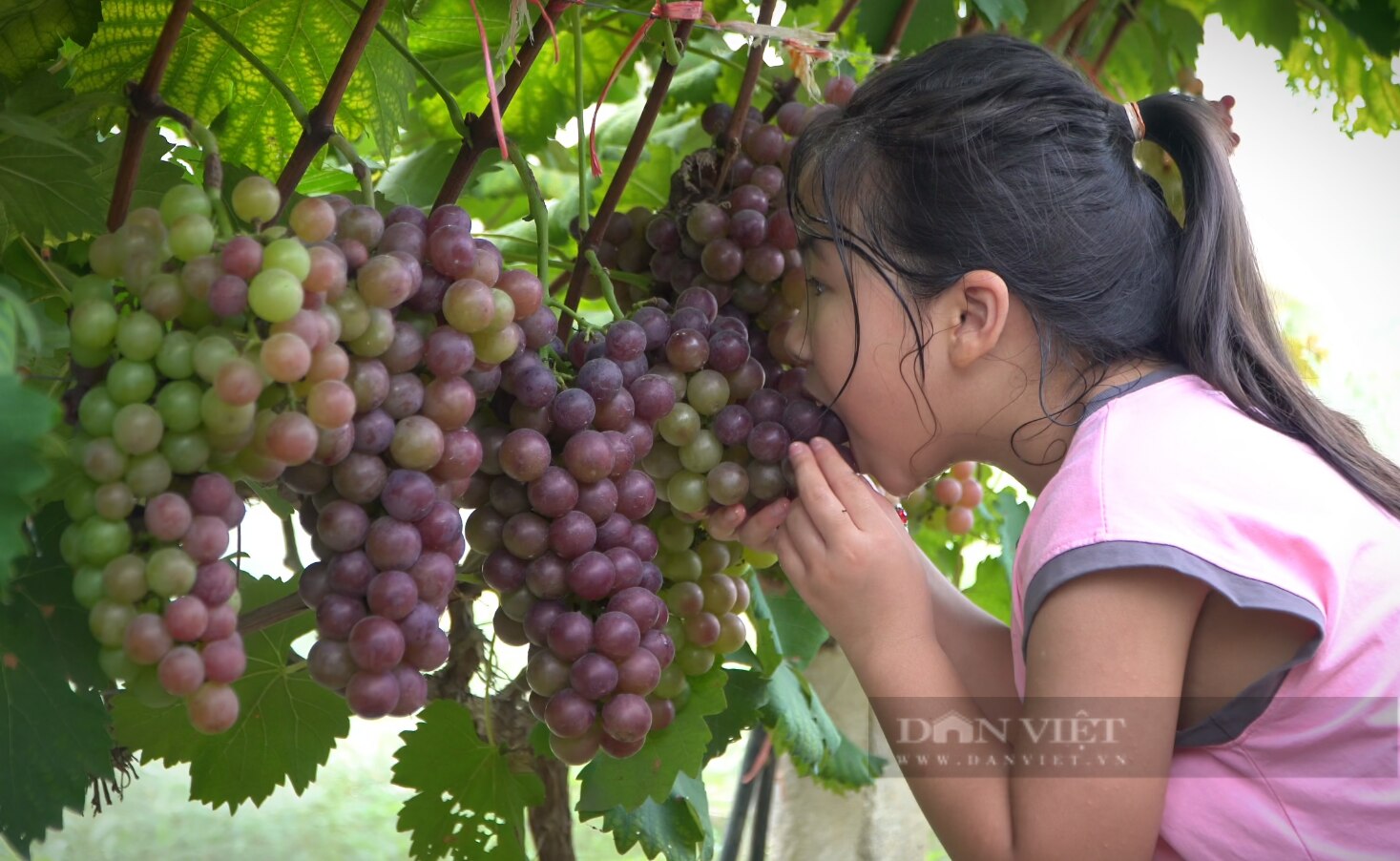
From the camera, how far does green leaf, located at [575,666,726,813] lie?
0.79 meters

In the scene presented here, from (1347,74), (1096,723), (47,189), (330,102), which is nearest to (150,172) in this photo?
(47,189)

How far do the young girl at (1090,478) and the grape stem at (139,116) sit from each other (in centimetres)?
38

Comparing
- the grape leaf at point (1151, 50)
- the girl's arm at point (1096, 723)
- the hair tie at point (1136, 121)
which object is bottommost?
the girl's arm at point (1096, 723)

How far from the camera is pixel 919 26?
1011 mm

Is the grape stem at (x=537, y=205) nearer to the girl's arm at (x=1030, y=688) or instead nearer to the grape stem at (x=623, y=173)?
the grape stem at (x=623, y=173)

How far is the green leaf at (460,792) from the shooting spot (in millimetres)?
920

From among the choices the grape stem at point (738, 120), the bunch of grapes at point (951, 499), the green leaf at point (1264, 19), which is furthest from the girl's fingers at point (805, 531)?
the green leaf at point (1264, 19)

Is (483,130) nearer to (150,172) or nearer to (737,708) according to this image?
(150,172)

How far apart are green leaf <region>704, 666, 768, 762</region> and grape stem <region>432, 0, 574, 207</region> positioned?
417 millimetres

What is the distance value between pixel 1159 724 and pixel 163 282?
0.59m

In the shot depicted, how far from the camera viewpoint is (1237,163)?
7.83 feet

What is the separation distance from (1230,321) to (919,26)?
0.34m

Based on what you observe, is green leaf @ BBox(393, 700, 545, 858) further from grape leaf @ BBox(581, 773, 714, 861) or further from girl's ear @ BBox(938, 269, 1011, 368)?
girl's ear @ BBox(938, 269, 1011, 368)

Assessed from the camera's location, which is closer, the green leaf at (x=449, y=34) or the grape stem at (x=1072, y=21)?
the green leaf at (x=449, y=34)
